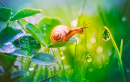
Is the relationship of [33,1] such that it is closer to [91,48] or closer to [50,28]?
[50,28]

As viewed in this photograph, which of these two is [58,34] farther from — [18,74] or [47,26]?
[18,74]

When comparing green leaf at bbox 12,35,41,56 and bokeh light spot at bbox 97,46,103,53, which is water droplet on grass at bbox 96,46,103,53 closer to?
bokeh light spot at bbox 97,46,103,53

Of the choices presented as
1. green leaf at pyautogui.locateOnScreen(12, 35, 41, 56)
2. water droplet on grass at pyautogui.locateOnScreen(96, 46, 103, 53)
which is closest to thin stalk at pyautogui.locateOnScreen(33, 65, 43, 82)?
green leaf at pyautogui.locateOnScreen(12, 35, 41, 56)

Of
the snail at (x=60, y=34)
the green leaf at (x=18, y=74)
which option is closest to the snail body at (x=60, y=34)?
the snail at (x=60, y=34)

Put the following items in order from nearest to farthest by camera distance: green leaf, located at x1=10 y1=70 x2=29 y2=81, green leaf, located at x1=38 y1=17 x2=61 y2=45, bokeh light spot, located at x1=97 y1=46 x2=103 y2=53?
green leaf, located at x1=10 y1=70 x2=29 y2=81 → green leaf, located at x1=38 y1=17 x2=61 y2=45 → bokeh light spot, located at x1=97 y1=46 x2=103 y2=53

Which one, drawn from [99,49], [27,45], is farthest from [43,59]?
[99,49]

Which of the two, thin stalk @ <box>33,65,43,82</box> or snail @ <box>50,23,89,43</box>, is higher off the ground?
snail @ <box>50,23,89,43</box>

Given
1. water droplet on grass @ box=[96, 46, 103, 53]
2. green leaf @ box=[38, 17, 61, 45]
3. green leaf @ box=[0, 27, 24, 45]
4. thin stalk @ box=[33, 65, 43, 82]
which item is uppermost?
green leaf @ box=[38, 17, 61, 45]
